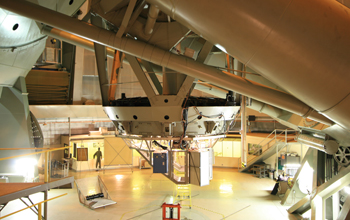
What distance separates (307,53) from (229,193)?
1211 cm

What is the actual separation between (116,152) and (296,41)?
17.8 meters

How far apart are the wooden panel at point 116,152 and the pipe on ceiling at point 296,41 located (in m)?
16.9

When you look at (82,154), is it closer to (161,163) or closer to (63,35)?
(63,35)

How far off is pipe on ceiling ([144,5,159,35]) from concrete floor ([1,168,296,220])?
748cm

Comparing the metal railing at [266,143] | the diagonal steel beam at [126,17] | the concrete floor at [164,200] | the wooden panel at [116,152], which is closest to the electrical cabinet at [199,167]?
the concrete floor at [164,200]

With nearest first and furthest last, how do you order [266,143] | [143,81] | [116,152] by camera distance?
[143,81] → [266,143] → [116,152]

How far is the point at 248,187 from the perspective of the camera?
1515 cm

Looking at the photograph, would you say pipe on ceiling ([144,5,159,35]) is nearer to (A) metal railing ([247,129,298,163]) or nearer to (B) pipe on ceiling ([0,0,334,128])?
(B) pipe on ceiling ([0,0,334,128])

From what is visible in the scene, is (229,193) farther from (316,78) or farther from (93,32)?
(316,78)

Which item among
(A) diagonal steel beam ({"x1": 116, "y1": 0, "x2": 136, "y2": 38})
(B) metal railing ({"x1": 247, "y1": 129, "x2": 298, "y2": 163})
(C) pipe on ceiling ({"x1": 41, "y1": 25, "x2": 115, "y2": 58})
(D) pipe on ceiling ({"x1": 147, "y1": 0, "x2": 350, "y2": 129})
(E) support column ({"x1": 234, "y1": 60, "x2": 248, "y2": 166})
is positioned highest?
(C) pipe on ceiling ({"x1": 41, "y1": 25, "x2": 115, "y2": 58})

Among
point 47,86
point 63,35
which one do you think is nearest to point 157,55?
point 63,35

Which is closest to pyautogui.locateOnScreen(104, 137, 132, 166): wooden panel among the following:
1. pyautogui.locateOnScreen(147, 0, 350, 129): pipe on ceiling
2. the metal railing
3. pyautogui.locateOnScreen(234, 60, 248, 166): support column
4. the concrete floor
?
the concrete floor

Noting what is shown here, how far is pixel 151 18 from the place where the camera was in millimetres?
7297

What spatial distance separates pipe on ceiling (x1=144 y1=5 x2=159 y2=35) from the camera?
6.97 m
